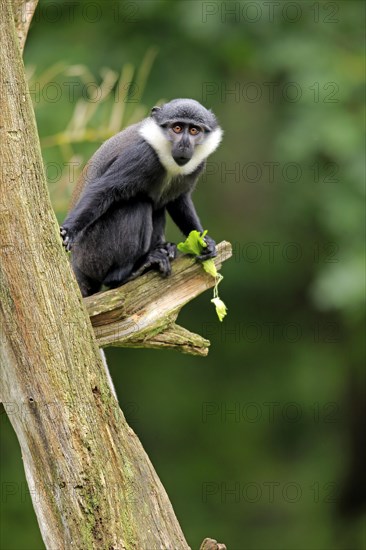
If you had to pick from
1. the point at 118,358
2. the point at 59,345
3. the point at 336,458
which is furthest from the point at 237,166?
the point at 59,345

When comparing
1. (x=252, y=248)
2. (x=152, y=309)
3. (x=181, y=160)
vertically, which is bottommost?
(x=152, y=309)

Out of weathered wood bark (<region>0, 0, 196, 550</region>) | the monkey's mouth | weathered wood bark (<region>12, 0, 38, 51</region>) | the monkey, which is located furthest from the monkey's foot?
weathered wood bark (<region>12, 0, 38, 51</region>)

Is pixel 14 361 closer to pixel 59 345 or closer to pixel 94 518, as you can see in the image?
pixel 59 345

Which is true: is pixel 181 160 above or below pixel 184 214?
above

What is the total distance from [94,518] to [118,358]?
328 inches

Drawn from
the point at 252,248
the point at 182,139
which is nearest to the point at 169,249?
the point at 182,139

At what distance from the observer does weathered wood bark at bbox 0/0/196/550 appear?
458 cm

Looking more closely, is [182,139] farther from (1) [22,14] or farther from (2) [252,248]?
(2) [252,248]

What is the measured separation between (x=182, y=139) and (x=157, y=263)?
1.07 meters

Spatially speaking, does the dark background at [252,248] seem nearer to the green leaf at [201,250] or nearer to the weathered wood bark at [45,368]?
the green leaf at [201,250]

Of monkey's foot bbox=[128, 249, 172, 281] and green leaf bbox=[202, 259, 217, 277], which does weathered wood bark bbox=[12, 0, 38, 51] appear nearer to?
monkey's foot bbox=[128, 249, 172, 281]

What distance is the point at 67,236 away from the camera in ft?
18.9

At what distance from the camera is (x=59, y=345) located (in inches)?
183

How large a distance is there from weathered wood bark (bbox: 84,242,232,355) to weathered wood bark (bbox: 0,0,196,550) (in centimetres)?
80
